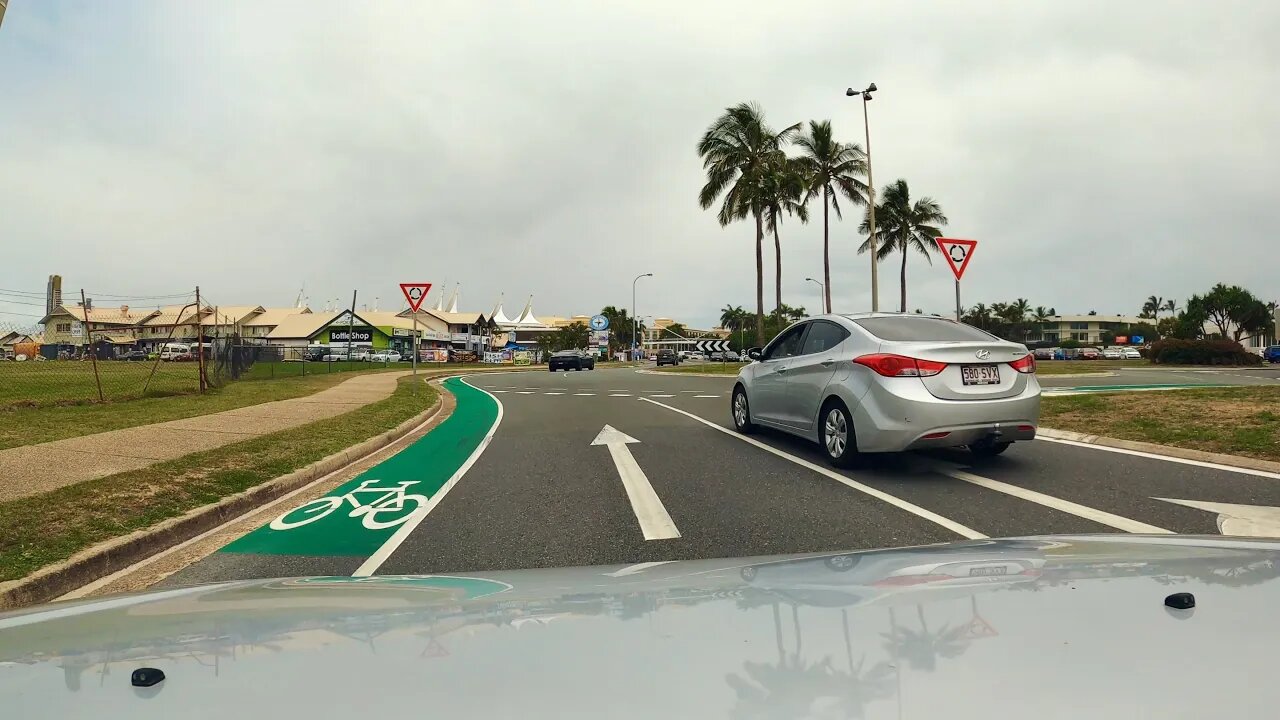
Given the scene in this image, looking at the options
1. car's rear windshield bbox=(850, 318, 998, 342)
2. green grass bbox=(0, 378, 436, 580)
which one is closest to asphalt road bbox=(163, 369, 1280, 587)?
green grass bbox=(0, 378, 436, 580)

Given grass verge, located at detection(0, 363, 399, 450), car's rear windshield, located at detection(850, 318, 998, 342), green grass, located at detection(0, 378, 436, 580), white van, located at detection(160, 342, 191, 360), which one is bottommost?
green grass, located at detection(0, 378, 436, 580)

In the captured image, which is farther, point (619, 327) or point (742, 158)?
point (619, 327)

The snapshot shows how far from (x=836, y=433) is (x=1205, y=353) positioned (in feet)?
146

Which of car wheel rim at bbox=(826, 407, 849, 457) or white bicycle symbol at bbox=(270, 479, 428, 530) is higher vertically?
car wheel rim at bbox=(826, 407, 849, 457)

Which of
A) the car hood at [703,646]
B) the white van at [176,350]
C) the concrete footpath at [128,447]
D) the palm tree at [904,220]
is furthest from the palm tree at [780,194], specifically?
the white van at [176,350]

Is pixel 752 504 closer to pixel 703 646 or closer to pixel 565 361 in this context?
pixel 703 646

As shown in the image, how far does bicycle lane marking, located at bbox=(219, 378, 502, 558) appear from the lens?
5395 mm

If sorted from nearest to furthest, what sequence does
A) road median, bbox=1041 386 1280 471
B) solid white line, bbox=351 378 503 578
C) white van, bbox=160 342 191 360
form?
solid white line, bbox=351 378 503 578
road median, bbox=1041 386 1280 471
white van, bbox=160 342 191 360

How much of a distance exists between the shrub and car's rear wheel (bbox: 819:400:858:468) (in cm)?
4421

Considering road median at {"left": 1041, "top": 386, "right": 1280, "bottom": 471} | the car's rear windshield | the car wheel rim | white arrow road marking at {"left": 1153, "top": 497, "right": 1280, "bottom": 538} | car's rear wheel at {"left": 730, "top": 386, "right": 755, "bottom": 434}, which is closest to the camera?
white arrow road marking at {"left": 1153, "top": 497, "right": 1280, "bottom": 538}

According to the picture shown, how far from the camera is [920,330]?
7734 millimetres

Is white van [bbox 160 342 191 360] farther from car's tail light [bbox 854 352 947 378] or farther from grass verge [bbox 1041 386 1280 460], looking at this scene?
car's tail light [bbox 854 352 947 378]

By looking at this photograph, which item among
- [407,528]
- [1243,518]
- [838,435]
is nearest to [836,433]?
[838,435]

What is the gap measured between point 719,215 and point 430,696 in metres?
36.4
